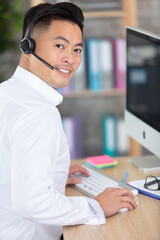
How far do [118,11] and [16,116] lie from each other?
2014 millimetres

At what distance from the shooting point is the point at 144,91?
1.74 metres

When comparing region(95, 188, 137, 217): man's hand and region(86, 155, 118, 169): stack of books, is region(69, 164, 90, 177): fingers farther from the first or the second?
region(95, 188, 137, 217): man's hand

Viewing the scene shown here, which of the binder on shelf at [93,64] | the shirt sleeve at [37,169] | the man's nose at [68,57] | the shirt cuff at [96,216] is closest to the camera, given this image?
the shirt sleeve at [37,169]

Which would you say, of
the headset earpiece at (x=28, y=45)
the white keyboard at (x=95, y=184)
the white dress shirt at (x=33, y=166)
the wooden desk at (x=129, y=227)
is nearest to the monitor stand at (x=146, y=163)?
the white keyboard at (x=95, y=184)

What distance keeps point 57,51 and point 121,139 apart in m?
1.83

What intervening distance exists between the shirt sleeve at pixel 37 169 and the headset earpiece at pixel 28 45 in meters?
0.26

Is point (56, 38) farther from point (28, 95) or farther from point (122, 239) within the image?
point (122, 239)

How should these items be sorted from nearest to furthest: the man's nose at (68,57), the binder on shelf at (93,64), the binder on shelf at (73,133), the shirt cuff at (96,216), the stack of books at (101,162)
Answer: the shirt cuff at (96,216) < the man's nose at (68,57) < the stack of books at (101,162) < the binder on shelf at (93,64) < the binder on shelf at (73,133)

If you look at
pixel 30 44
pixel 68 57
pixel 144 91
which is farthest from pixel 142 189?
pixel 30 44

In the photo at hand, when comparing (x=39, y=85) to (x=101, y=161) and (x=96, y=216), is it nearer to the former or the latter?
(x=96, y=216)

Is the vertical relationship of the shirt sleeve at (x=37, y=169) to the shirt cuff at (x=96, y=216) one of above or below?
above

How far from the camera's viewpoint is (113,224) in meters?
1.29

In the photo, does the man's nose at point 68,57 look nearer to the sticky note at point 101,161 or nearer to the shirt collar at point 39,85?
the shirt collar at point 39,85

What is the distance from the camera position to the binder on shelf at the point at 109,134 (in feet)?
10.2
